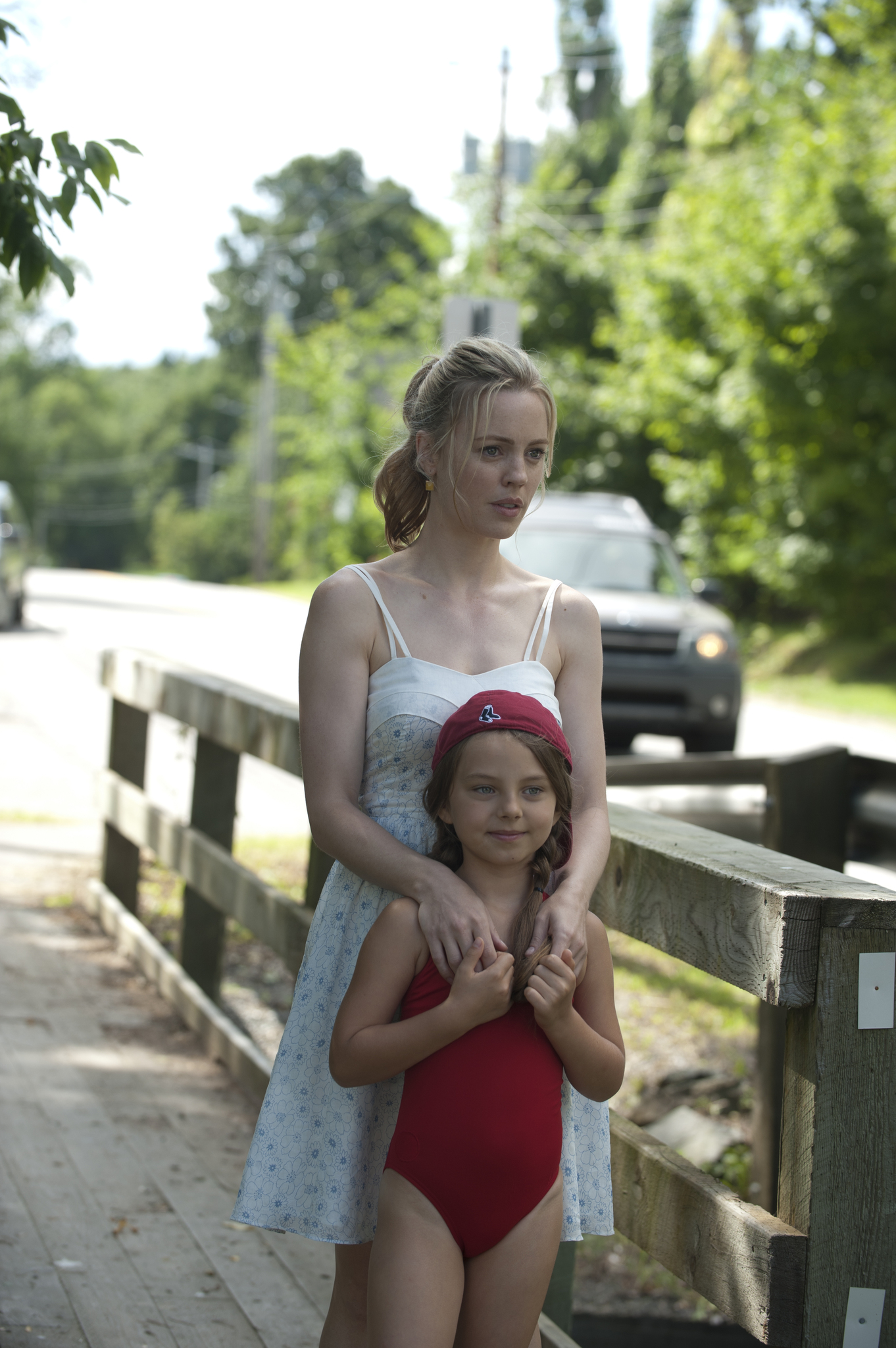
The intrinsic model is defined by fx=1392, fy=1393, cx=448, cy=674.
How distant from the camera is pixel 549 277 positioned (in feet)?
94.6

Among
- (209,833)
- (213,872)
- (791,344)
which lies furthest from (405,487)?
(791,344)

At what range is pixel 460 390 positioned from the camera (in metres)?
2.19

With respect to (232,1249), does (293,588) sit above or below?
above

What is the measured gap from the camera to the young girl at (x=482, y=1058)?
192 centimetres

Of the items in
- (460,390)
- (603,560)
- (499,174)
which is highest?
(499,174)

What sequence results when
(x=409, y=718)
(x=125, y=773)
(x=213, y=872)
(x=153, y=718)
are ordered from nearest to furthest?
1. (x=409, y=718)
2. (x=213, y=872)
3. (x=125, y=773)
4. (x=153, y=718)

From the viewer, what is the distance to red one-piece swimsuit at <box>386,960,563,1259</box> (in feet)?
6.35

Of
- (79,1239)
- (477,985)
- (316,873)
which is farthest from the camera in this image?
(316,873)

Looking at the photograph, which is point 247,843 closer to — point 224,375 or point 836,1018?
point 836,1018

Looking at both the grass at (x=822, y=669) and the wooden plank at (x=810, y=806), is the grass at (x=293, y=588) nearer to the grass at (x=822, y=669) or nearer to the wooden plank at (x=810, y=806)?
the grass at (x=822, y=669)

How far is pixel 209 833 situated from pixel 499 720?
3.06 meters

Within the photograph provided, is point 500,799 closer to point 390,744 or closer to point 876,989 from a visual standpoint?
point 390,744

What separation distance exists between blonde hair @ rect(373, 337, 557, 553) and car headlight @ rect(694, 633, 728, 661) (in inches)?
348

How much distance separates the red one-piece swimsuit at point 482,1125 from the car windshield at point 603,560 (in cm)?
973
